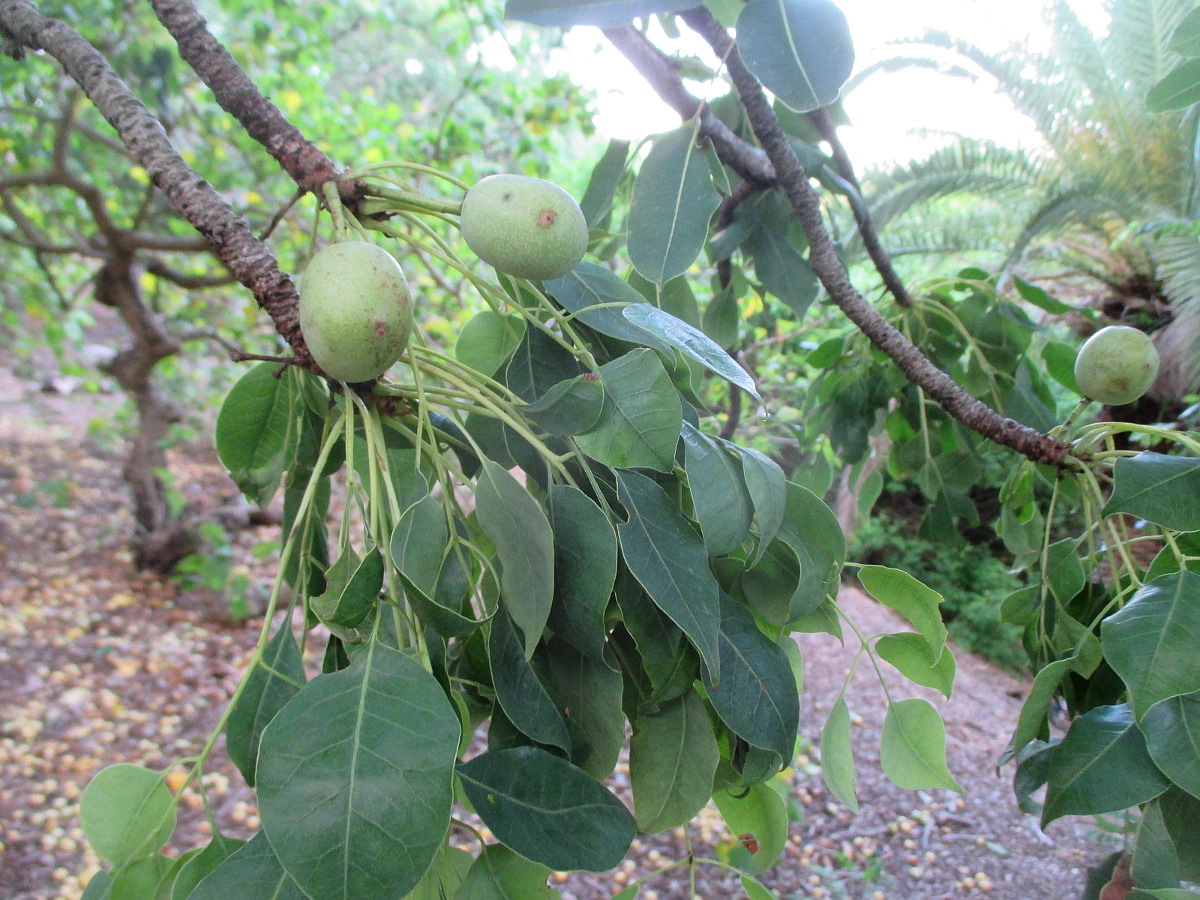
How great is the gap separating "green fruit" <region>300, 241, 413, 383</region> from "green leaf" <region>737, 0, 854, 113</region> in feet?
0.95

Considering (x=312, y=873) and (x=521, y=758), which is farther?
(x=521, y=758)

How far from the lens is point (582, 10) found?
56 cm

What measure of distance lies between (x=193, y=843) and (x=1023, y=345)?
6.47 feet

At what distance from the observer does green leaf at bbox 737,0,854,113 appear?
1.71 feet

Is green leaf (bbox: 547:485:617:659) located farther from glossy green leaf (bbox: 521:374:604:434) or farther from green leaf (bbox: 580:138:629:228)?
green leaf (bbox: 580:138:629:228)

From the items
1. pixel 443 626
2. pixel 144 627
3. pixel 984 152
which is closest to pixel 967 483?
pixel 443 626

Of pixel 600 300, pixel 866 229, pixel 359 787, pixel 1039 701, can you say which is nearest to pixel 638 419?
pixel 600 300

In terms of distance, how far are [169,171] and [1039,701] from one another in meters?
0.88

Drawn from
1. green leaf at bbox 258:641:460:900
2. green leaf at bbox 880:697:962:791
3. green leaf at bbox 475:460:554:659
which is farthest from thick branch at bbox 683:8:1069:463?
green leaf at bbox 258:641:460:900

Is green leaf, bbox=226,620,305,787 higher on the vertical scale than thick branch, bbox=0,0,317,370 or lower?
lower

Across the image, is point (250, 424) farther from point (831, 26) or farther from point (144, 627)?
point (144, 627)

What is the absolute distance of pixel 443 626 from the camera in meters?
0.45

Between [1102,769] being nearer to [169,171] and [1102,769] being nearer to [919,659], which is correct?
[919,659]

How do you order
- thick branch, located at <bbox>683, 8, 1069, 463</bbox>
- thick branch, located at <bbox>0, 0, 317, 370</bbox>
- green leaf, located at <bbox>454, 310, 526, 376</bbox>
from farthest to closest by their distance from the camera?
thick branch, located at <bbox>683, 8, 1069, 463</bbox>
green leaf, located at <bbox>454, 310, 526, 376</bbox>
thick branch, located at <bbox>0, 0, 317, 370</bbox>
